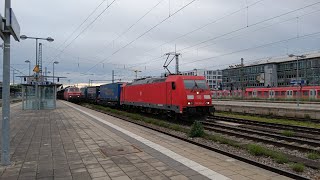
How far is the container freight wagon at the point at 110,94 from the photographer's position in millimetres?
33344

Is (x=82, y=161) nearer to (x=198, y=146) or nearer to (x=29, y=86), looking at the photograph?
(x=198, y=146)

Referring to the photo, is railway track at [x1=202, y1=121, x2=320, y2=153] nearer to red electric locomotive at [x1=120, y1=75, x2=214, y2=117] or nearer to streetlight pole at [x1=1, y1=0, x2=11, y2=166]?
red electric locomotive at [x1=120, y1=75, x2=214, y2=117]

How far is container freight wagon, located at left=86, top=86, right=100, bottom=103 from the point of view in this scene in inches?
1801

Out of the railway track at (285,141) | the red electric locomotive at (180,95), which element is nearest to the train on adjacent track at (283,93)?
the red electric locomotive at (180,95)

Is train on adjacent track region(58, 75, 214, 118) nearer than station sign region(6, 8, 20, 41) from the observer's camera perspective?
No

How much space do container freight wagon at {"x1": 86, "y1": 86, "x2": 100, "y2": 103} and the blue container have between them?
4.26 metres

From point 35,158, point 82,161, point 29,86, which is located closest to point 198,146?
point 82,161

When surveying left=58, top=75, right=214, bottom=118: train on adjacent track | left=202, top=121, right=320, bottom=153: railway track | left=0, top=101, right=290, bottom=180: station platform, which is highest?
left=58, top=75, right=214, bottom=118: train on adjacent track

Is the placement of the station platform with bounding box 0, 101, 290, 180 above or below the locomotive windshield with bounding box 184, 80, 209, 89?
below

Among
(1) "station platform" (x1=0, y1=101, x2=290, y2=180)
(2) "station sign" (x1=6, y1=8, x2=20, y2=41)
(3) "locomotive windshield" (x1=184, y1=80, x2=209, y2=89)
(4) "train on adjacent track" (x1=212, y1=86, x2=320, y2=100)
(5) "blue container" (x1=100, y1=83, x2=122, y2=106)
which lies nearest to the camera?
(1) "station platform" (x1=0, y1=101, x2=290, y2=180)

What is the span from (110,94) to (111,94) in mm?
499

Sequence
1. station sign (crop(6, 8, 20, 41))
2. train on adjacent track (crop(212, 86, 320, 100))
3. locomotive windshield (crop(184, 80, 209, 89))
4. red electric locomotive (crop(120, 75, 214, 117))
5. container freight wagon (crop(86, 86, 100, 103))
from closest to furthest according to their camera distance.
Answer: station sign (crop(6, 8, 20, 41))
red electric locomotive (crop(120, 75, 214, 117))
locomotive windshield (crop(184, 80, 209, 89))
container freight wagon (crop(86, 86, 100, 103))
train on adjacent track (crop(212, 86, 320, 100))

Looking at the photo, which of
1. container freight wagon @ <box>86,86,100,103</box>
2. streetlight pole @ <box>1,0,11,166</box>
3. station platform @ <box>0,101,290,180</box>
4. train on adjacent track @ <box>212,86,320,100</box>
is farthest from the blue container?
streetlight pole @ <box>1,0,11,166</box>

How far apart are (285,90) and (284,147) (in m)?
45.9
